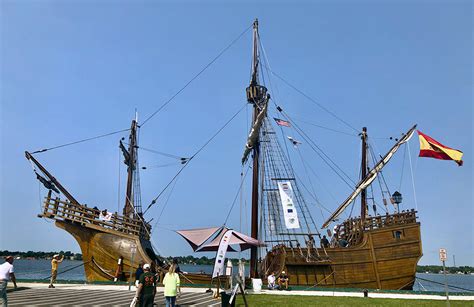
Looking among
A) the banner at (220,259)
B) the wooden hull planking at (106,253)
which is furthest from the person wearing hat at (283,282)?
the banner at (220,259)

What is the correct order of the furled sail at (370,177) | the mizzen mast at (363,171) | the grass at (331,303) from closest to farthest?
the grass at (331,303) → the furled sail at (370,177) → the mizzen mast at (363,171)

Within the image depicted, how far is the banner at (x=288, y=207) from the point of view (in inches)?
1051

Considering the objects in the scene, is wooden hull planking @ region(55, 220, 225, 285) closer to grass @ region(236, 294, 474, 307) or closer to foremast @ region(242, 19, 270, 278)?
foremast @ region(242, 19, 270, 278)

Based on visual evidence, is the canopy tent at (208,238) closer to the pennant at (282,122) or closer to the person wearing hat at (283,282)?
the person wearing hat at (283,282)

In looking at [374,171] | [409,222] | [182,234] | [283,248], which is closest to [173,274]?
[182,234]

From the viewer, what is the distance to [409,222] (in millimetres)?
27688

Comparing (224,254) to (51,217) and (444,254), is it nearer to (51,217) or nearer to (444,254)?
(444,254)

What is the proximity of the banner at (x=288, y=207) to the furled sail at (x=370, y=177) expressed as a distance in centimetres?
762

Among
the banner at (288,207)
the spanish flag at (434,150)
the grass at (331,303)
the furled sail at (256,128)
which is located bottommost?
the grass at (331,303)

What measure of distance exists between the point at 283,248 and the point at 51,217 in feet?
50.5

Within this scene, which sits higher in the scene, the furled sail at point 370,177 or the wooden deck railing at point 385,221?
the furled sail at point 370,177

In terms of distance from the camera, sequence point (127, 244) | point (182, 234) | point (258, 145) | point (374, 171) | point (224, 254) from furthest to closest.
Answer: point (374, 171) < point (258, 145) < point (127, 244) < point (182, 234) < point (224, 254)

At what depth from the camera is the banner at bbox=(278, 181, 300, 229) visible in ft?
87.6

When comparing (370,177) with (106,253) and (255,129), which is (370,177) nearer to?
(255,129)
